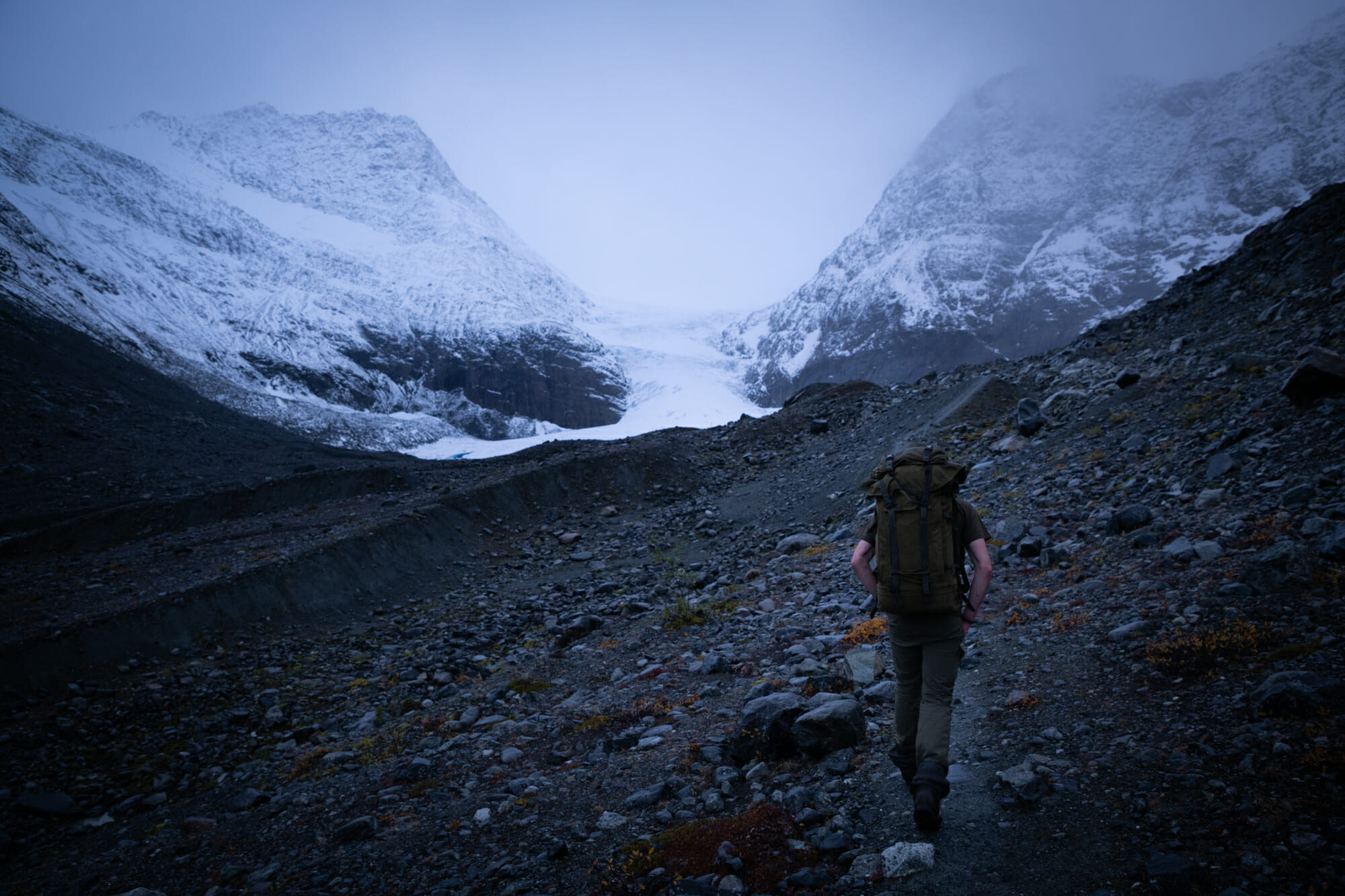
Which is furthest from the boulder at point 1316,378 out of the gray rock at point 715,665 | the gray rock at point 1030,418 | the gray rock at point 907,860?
the gray rock at point 907,860

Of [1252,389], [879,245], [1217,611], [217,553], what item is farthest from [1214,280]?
[879,245]

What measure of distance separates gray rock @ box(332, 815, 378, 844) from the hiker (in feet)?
14.0

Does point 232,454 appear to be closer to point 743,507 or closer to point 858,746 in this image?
point 743,507


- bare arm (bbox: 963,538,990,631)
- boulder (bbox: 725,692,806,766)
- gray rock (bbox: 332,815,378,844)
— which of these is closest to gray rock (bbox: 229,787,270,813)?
gray rock (bbox: 332,815,378,844)

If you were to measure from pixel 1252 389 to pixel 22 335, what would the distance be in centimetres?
6843

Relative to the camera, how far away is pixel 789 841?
12.8 feet

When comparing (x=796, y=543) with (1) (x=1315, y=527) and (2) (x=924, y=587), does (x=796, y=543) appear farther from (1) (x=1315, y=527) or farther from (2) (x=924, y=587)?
(2) (x=924, y=587)

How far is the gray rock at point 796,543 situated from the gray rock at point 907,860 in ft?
32.3

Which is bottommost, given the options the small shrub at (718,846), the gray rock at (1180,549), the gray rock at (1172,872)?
the small shrub at (718,846)

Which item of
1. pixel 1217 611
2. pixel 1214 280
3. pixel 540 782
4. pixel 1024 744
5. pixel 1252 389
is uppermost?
pixel 1214 280

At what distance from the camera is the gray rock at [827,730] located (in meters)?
4.82

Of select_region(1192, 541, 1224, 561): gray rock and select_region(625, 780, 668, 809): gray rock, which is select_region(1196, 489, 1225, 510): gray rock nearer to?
select_region(1192, 541, 1224, 561): gray rock

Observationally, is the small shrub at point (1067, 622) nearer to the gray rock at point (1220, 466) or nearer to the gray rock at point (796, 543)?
the gray rock at point (1220, 466)

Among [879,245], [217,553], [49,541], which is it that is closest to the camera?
[217,553]
